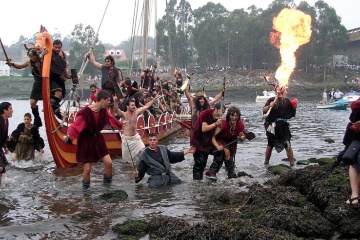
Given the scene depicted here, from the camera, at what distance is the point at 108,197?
8594mm

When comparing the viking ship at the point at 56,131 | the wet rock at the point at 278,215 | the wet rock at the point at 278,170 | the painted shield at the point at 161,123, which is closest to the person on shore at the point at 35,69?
the viking ship at the point at 56,131

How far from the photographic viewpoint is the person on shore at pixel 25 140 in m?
12.5

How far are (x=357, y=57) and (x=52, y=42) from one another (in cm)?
9330

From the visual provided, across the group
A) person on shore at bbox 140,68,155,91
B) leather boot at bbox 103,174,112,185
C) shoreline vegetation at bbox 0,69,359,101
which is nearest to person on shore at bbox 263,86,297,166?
leather boot at bbox 103,174,112,185

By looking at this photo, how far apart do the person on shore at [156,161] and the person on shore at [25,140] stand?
4077 mm

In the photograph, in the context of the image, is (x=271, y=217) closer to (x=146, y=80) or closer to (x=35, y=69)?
(x=35, y=69)

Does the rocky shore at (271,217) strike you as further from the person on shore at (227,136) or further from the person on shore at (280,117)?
the person on shore at (280,117)

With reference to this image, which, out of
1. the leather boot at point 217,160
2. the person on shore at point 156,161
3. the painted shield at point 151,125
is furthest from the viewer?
the painted shield at point 151,125

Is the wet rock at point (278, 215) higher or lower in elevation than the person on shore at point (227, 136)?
lower

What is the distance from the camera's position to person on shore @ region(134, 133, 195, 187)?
9.34 m

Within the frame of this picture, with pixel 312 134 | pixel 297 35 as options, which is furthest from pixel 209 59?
pixel 297 35

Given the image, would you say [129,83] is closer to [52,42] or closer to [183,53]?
[52,42]

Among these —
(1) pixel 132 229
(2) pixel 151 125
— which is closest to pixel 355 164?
(1) pixel 132 229

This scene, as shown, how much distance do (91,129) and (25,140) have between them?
4611 mm
